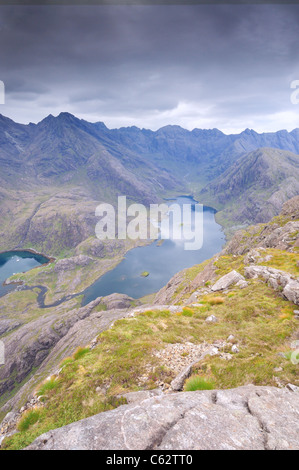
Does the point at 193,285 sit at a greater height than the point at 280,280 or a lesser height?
lesser

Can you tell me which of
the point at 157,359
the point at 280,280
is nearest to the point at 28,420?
the point at 157,359

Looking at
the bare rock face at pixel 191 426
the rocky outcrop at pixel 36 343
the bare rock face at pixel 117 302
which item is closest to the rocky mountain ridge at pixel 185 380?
the bare rock face at pixel 191 426

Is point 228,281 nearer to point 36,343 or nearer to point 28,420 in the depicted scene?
point 28,420

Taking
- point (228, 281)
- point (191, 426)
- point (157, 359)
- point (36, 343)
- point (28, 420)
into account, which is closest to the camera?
point (191, 426)

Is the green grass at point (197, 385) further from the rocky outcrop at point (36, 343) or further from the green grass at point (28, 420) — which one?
the rocky outcrop at point (36, 343)

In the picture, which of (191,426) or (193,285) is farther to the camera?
(193,285)
